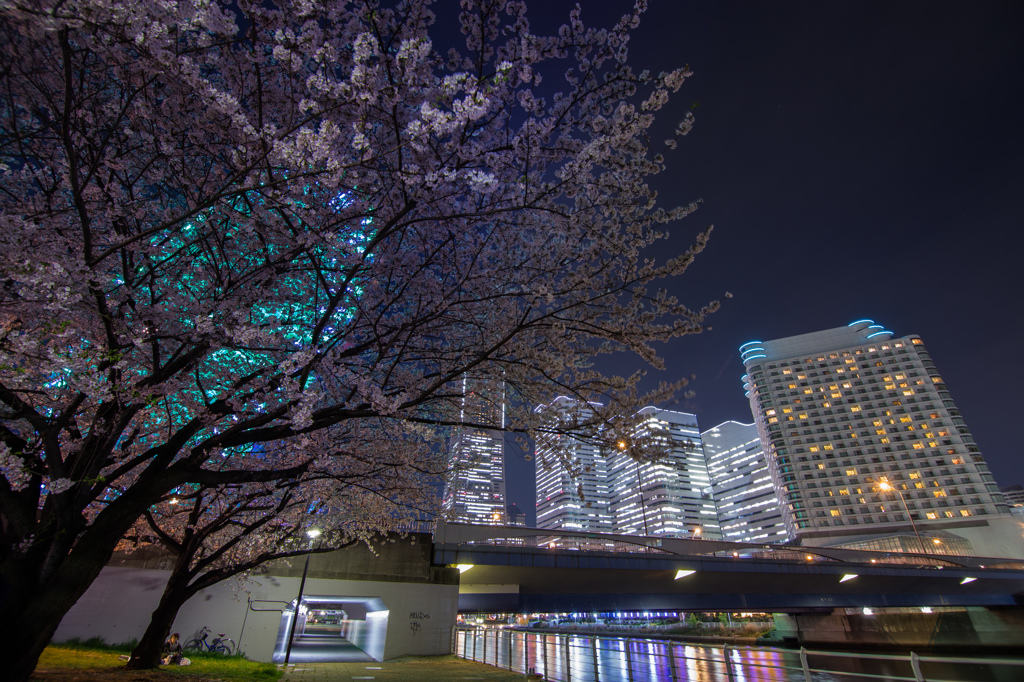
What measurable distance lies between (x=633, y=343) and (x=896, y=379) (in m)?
133

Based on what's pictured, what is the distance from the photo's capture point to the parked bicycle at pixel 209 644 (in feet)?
57.2

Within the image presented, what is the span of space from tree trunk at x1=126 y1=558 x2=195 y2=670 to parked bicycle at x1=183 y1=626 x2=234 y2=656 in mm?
6732

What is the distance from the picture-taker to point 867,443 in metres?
102

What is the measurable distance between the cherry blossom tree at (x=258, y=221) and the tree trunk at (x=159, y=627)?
21.9 ft

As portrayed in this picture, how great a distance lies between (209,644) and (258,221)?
1985 cm

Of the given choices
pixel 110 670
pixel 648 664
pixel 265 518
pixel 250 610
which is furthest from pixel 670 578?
pixel 110 670

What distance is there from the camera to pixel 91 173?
5398 millimetres

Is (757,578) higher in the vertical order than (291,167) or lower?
lower

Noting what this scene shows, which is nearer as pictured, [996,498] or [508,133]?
[508,133]

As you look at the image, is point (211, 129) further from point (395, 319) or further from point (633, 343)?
point (633, 343)

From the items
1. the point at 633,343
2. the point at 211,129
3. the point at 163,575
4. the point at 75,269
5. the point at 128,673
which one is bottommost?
the point at 128,673

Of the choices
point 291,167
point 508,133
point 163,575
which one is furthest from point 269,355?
point 163,575

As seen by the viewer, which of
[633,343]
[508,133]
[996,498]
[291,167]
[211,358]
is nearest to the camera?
[291,167]

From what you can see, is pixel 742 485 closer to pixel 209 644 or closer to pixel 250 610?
pixel 250 610
